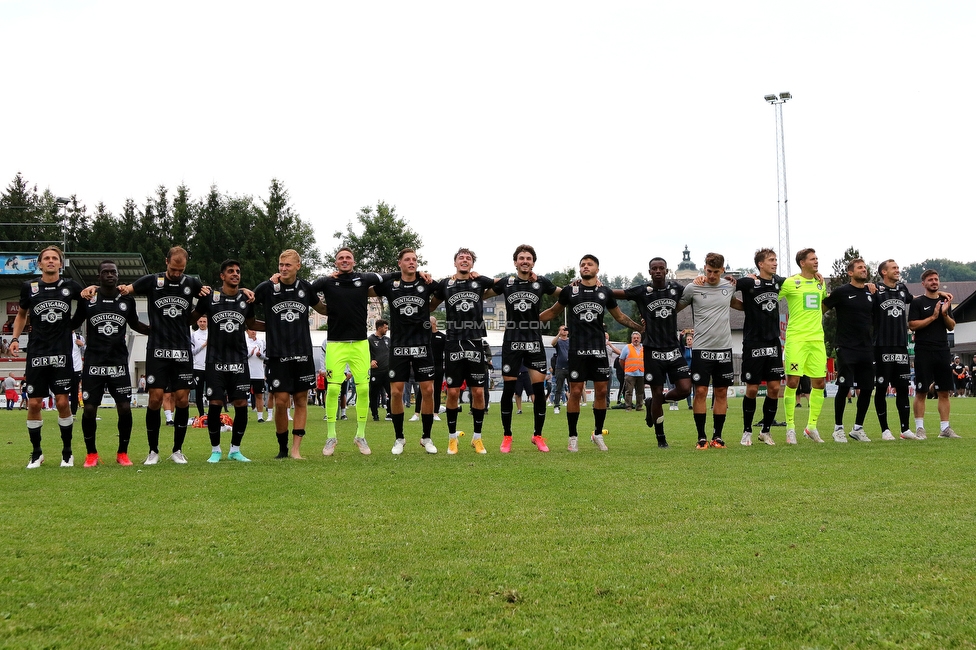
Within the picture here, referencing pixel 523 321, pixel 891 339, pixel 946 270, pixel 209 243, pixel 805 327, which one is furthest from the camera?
pixel 946 270

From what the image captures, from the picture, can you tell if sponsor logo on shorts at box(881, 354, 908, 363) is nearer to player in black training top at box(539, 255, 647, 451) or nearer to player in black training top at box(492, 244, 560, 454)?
player in black training top at box(539, 255, 647, 451)

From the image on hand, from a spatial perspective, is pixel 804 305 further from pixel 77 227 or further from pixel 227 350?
pixel 77 227

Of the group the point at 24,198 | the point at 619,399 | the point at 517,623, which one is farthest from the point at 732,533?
the point at 24,198

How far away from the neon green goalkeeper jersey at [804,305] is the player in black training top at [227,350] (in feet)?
23.8

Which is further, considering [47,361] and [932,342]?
[932,342]

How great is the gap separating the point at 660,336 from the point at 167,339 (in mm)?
6137

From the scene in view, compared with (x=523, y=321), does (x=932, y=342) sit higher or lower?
lower

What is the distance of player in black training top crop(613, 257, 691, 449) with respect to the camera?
38.9 ft

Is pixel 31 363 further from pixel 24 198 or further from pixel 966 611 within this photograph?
pixel 24 198

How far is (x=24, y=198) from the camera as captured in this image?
249 ft

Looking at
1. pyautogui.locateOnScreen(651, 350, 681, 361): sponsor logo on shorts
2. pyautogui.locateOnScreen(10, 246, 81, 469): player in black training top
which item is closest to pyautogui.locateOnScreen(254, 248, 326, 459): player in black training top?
pyautogui.locateOnScreen(10, 246, 81, 469): player in black training top

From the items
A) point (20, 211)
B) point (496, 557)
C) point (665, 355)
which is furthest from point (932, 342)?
point (20, 211)

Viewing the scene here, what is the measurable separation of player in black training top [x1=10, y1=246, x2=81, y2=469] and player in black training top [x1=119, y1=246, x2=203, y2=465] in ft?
2.30

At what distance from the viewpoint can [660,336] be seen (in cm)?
1187
